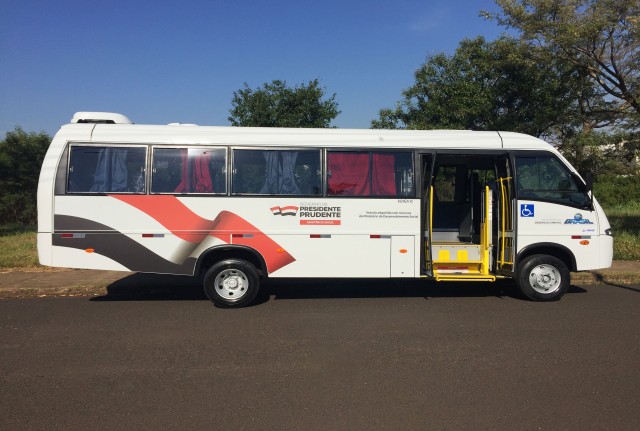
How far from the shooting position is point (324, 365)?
4918 mm

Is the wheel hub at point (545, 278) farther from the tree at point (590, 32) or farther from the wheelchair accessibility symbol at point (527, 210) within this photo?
the tree at point (590, 32)

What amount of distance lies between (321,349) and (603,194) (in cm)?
2778

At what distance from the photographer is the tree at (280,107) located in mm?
18594

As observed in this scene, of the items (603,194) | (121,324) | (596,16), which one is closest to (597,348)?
(121,324)

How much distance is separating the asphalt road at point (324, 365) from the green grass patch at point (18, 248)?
3.61 m

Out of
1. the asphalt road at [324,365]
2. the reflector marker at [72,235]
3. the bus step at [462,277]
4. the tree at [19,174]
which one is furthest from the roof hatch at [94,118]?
the tree at [19,174]

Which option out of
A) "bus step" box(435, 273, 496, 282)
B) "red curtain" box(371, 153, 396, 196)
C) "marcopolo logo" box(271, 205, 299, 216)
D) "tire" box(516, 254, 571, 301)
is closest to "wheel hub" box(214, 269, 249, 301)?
"marcopolo logo" box(271, 205, 299, 216)

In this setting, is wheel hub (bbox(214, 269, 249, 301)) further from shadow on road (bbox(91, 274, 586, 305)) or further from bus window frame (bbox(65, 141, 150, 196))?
bus window frame (bbox(65, 141, 150, 196))

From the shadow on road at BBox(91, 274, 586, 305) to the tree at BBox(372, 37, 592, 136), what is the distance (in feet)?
22.4

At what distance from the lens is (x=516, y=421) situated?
368cm

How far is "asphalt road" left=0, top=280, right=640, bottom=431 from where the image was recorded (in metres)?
3.80

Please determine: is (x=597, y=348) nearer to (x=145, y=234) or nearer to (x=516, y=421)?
(x=516, y=421)

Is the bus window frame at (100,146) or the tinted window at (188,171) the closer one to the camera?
the bus window frame at (100,146)

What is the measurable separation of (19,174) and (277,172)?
52.8 ft
